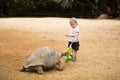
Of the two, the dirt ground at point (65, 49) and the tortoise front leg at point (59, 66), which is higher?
the tortoise front leg at point (59, 66)

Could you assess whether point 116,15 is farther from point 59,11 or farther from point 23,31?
point 23,31

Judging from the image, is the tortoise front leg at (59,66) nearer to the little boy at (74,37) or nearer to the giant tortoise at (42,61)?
the giant tortoise at (42,61)

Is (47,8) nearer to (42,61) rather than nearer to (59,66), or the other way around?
(59,66)

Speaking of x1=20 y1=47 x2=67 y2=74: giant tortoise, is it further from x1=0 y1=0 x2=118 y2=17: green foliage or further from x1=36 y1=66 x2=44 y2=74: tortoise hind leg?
x1=0 y1=0 x2=118 y2=17: green foliage

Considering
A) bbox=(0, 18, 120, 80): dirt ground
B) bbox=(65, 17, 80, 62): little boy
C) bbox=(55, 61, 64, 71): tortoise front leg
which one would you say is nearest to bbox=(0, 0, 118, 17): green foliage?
bbox=(0, 18, 120, 80): dirt ground

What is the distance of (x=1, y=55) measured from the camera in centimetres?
858

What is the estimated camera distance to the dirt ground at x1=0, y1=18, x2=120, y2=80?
21.7ft

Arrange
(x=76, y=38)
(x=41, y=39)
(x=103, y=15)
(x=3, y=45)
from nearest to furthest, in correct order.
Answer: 1. (x=76, y=38)
2. (x=3, y=45)
3. (x=41, y=39)
4. (x=103, y=15)

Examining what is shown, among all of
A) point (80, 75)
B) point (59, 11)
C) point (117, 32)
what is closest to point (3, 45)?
point (80, 75)

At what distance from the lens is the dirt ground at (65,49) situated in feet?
21.7

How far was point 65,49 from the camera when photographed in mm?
9625

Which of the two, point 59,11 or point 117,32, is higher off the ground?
point 117,32

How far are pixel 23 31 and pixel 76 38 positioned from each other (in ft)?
18.9

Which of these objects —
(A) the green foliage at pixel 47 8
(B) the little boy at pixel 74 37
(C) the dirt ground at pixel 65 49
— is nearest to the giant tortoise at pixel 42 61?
(C) the dirt ground at pixel 65 49
